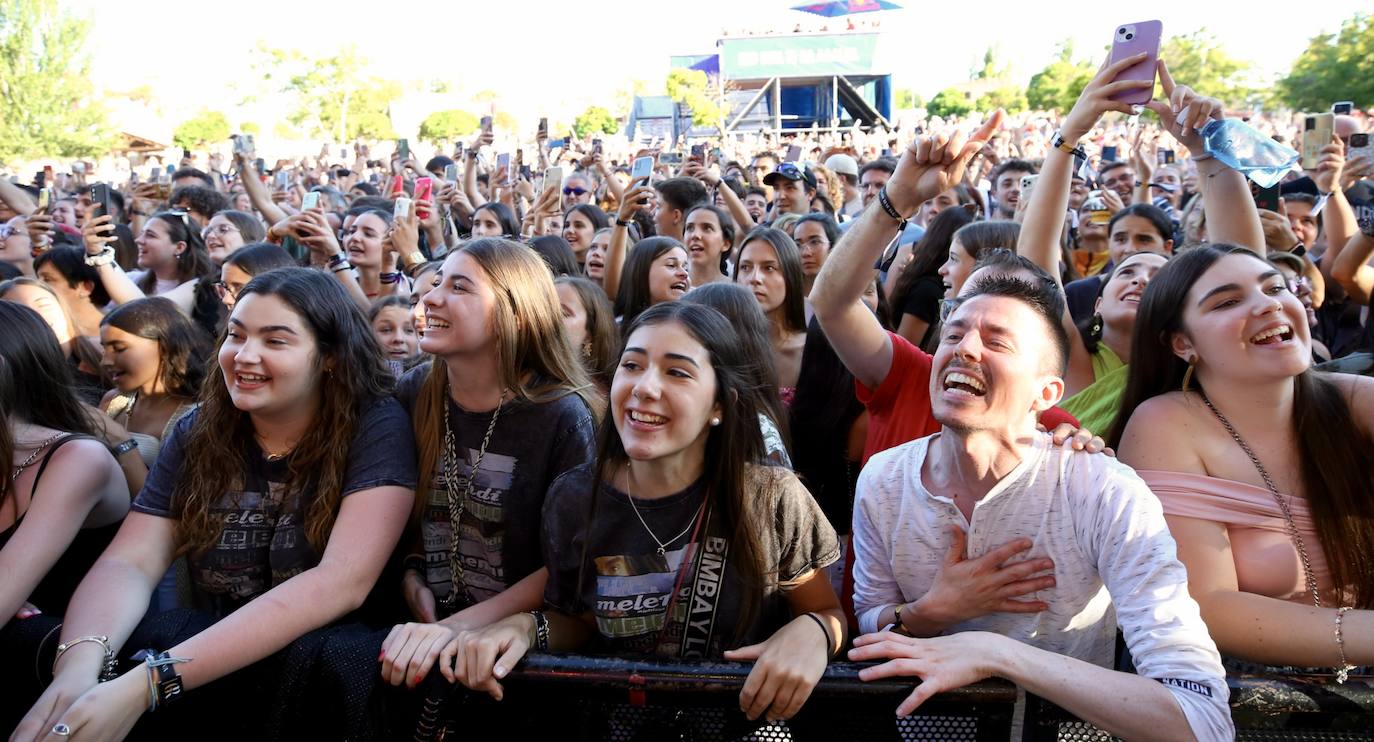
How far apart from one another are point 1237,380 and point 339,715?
2.11 meters

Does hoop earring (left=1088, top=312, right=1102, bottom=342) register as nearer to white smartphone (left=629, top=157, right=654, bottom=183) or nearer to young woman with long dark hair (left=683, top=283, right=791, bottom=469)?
young woman with long dark hair (left=683, top=283, right=791, bottom=469)

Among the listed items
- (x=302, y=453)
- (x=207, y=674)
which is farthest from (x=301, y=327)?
(x=207, y=674)

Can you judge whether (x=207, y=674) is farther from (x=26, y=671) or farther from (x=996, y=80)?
(x=996, y=80)

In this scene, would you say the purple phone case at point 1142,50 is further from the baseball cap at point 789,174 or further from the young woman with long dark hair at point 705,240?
the baseball cap at point 789,174

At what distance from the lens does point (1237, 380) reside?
2270 millimetres

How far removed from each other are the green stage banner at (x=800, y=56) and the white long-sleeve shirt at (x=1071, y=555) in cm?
6898

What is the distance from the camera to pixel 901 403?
109 inches

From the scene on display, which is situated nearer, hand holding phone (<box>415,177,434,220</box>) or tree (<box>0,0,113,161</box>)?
hand holding phone (<box>415,177,434,220</box>)

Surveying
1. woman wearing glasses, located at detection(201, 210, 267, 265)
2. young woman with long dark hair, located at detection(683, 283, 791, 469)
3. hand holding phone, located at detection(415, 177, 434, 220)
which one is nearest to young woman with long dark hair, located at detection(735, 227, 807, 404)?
young woman with long dark hair, located at detection(683, 283, 791, 469)

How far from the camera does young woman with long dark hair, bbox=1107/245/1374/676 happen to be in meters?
1.97

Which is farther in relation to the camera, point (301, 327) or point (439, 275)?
point (439, 275)

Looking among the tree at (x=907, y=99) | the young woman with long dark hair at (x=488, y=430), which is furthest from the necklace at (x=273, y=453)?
the tree at (x=907, y=99)

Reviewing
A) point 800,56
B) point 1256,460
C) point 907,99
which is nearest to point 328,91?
point 800,56

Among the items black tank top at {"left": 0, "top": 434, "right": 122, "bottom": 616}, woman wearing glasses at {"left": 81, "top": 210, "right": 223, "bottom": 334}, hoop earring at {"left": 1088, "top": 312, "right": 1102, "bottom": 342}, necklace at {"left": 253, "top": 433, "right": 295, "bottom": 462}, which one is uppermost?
woman wearing glasses at {"left": 81, "top": 210, "right": 223, "bottom": 334}
